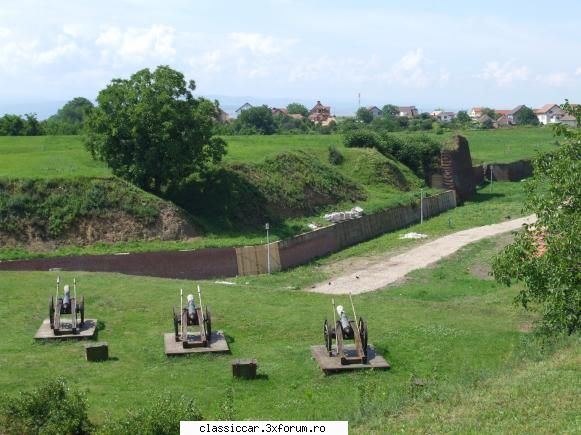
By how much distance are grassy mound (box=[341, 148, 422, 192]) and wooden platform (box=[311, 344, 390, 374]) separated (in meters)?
38.8

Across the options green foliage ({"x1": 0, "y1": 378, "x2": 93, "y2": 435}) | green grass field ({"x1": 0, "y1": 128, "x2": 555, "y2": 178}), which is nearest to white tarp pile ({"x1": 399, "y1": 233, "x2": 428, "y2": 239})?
green grass field ({"x1": 0, "y1": 128, "x2": 555, "y2": 178})

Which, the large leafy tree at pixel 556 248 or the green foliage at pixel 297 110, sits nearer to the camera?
the large leafy tree at pixel 556 248

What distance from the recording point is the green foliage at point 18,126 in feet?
207

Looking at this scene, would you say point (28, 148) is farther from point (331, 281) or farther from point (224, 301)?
point (224, 301)

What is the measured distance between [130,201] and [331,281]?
11235mm

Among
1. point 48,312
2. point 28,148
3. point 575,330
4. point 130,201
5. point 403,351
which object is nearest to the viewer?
point 575,330

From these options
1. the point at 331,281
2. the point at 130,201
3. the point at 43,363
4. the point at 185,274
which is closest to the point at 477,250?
the point at 331,281

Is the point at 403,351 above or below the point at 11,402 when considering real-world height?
below

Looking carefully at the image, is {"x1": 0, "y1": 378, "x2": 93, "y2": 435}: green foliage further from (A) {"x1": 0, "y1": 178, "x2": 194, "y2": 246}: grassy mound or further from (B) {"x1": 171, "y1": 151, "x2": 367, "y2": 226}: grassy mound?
(B) {"x1": 171, "y1": 151, "x2": 367, "y2": 226}: grassy mound

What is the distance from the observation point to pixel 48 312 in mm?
22094

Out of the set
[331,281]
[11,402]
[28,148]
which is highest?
[28,148]

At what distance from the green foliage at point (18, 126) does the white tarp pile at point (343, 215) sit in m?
28.6

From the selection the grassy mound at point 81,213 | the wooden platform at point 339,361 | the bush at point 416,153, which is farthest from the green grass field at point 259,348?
Answer: the bush at point 416,153

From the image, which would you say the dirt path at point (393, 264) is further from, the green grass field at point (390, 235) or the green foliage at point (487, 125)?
the green foliage at point (487, 125)
